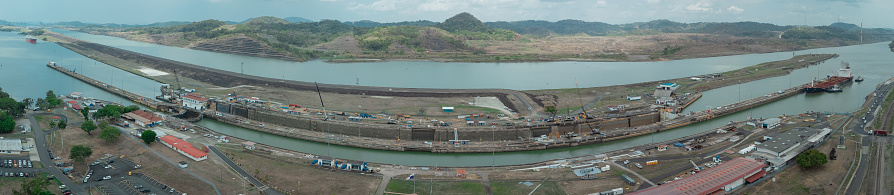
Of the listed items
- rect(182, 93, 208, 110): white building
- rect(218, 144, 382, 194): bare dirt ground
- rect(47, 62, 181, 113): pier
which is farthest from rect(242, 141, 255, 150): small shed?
rect(47, 62, 181, 113): pier

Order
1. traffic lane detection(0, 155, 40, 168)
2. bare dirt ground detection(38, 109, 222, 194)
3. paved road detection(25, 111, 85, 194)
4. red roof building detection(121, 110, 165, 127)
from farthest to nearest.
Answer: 1. red roof building detection(121, 110, 165, 127)
2. traffic lane detection(0, 155, 40, 168)
3. bare dirt ground detection(38, 109, 222, 194)
4. paved road detection(25, 111, 85, 194)

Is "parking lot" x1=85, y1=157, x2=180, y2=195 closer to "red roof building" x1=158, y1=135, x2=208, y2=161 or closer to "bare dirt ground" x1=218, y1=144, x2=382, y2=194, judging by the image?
"red roof building" x1=158, y1=135, x2=208, y2=161

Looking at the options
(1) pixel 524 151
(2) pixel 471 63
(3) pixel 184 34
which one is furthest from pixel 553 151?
(3) pixel 184 34

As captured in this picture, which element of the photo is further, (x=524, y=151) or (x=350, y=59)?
(x=350, y=59)

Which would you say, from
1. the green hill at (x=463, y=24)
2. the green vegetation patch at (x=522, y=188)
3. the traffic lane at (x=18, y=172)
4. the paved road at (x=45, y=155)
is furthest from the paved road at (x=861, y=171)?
the green hill at (x=463, y=24)

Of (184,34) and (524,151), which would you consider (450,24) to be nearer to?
(184,34)

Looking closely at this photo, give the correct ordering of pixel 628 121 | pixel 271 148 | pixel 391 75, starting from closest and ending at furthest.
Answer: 1. pixel 271 148
2. pixel 628 121
3. pixel 391 75
